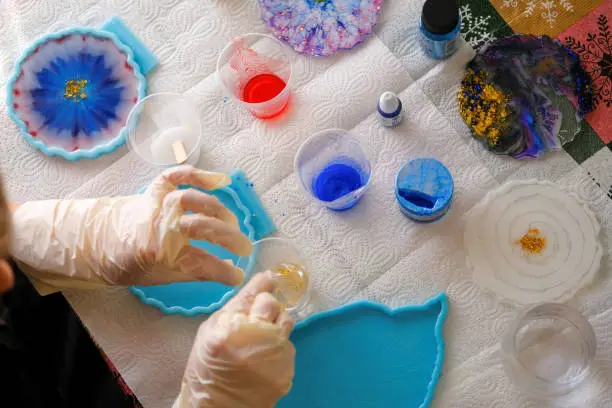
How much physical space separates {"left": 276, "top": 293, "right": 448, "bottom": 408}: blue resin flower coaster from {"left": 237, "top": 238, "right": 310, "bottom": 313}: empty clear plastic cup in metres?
0.04

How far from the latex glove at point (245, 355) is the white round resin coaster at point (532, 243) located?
358mm

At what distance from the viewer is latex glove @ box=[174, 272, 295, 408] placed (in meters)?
0.95

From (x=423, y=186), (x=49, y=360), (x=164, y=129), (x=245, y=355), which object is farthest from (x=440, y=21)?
(x=49, y=360)

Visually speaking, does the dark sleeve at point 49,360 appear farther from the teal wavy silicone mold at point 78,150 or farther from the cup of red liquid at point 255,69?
the cup of red liquid at point 255,69

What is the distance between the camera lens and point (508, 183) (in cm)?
115

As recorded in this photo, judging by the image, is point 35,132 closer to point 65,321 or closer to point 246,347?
point 65,321

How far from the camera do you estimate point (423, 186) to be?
1145 mm

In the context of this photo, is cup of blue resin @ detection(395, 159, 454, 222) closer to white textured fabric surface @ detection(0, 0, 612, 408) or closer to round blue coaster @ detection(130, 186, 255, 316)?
white textured fabric surface @ detection(0, 0, 612, 408)

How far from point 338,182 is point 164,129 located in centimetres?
32

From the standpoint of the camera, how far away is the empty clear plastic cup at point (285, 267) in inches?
44.5

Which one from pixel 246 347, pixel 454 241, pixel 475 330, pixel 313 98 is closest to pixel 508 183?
pixel 454 241

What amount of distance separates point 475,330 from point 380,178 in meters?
0.29

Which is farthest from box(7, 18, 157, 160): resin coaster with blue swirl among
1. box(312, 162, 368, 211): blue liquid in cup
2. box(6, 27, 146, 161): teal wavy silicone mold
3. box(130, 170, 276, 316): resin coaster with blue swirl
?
box(312, 162, 368, 211): blue liquid in cup

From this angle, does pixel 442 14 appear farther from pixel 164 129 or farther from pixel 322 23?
pixel 164 129
